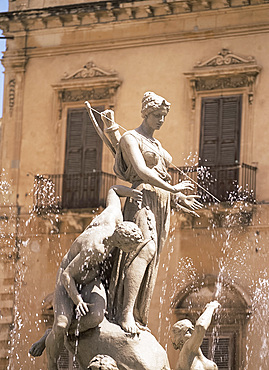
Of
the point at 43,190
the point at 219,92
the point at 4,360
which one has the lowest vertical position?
the point at 4,360

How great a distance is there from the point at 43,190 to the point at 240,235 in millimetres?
4598

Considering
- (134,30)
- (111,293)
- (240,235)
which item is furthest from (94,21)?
(111,293)

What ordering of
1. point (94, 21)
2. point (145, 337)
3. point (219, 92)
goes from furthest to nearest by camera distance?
point (94, 21) → point (219, 92) → point (145, 337)

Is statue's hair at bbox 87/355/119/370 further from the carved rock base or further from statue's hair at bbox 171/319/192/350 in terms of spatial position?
statue's hair at bbox 171/319/192/350

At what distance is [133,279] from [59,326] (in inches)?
34.1

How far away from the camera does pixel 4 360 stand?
26.7m

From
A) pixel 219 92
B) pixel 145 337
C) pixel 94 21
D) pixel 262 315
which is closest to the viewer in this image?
pixel 145 337

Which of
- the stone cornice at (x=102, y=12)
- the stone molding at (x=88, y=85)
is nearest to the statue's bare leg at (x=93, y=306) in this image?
the stone cornice at (x=102, y=12)

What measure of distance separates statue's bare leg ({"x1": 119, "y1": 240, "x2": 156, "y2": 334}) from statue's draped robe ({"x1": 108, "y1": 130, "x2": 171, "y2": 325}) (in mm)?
44

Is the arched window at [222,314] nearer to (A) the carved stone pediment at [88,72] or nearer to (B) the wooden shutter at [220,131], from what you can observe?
(B) the wooden shutter at [220,131]

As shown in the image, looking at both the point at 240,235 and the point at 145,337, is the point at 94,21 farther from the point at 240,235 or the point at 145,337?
the point at 145,337

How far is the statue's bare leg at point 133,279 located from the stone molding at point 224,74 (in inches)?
610

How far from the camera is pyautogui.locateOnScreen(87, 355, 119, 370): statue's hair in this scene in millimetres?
9406

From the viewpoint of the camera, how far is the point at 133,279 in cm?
1067
